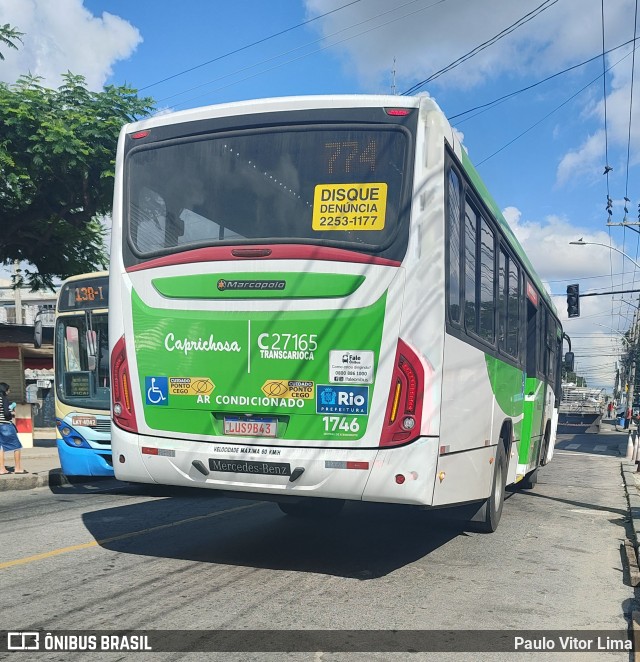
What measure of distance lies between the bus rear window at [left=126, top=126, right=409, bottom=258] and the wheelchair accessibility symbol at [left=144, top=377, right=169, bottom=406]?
1.09 metres

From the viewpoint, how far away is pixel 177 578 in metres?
6.04

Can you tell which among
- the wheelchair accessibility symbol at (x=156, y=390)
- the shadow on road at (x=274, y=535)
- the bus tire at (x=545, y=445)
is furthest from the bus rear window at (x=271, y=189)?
the bus tire at (x=545, y=445)

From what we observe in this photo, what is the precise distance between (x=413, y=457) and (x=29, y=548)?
4.01 meters

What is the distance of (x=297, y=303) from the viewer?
585cm

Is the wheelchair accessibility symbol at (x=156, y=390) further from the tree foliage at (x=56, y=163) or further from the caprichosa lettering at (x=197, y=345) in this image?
the tree foliage at (x=56, y=163)

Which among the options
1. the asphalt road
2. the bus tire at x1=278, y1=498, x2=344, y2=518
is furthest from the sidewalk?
the bus tire at x1=278, y1=498, x2=344, y2=518

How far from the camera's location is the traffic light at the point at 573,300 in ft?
101

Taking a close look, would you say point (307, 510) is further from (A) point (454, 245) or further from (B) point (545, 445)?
(B) point (545, 445)

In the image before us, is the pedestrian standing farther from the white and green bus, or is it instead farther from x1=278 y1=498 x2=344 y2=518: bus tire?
the white and green bus

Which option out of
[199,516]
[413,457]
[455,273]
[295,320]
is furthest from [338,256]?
[199,516]

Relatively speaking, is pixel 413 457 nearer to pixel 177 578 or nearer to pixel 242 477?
pixel 242 477

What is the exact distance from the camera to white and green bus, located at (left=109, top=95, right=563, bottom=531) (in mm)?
5648

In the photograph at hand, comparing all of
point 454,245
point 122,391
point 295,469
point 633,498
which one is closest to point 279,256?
point 454,245

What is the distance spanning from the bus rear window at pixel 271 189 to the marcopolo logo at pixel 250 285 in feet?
1.08
